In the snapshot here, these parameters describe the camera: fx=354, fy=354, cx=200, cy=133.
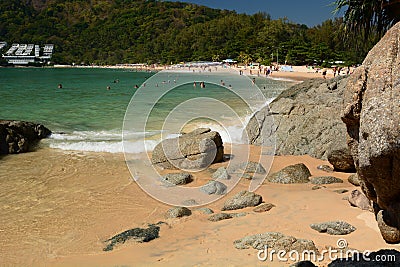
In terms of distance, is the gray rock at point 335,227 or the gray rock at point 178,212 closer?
the gray rock at point 335,227

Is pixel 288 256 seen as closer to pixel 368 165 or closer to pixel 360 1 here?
pixel 368 165

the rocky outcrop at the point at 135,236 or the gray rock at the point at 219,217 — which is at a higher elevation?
the gray rock at the point at 219,217

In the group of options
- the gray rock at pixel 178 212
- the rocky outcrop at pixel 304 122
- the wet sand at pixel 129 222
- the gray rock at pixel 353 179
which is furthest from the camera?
the rocky outcrop at pixel 304 122

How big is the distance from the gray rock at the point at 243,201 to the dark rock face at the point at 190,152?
276 cm

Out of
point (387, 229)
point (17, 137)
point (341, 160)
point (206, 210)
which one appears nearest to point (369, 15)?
point (341, 160)

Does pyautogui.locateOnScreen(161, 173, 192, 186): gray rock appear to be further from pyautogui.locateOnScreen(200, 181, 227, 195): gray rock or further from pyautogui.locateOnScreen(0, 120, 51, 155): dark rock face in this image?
pyautogui.locateOnScreen(0, 120, 51, 155): dark rock face

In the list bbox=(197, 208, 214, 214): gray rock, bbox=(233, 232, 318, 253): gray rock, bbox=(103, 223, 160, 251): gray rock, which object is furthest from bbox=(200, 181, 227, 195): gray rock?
bbox=(233, 232, 318, 253): gray rock

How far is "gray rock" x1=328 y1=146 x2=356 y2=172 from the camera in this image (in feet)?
25.4

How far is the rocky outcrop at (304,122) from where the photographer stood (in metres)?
9.48

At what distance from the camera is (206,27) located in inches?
5133

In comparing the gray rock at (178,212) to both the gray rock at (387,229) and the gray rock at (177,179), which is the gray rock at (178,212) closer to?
the gray rock at (177,179)

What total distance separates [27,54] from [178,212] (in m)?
180

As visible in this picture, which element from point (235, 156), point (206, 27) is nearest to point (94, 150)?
point (235, 156)

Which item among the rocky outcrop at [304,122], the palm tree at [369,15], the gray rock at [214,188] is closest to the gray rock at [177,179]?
the gray rock at [214,188]
